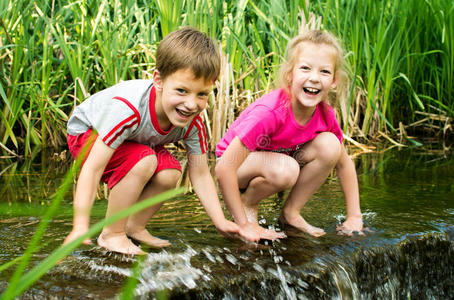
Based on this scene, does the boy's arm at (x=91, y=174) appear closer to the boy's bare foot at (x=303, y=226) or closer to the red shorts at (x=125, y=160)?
the red shorts at (x=125, y=160)

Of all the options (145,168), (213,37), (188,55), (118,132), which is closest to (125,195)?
(145,168)

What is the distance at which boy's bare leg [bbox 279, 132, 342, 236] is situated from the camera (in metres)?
2.12


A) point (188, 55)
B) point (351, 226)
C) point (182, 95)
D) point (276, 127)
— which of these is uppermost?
point (188, 55)

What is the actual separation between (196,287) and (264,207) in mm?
1009

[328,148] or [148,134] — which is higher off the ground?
[148,134]

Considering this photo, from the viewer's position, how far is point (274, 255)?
177 cm

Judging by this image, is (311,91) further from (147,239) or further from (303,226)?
(147,239)

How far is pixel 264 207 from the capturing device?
Result: 2.48m

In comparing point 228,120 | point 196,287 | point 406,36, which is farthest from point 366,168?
point 196,287

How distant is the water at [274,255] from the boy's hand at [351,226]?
45 millimetres

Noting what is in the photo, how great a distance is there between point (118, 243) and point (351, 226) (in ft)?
2.83

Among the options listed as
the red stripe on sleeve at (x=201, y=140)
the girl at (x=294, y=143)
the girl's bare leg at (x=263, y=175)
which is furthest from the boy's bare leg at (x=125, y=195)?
the girl's bare leg at (x=263, y=175)

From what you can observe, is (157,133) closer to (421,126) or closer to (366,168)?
(366,168)

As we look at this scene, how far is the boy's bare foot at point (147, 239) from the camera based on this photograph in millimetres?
1769
